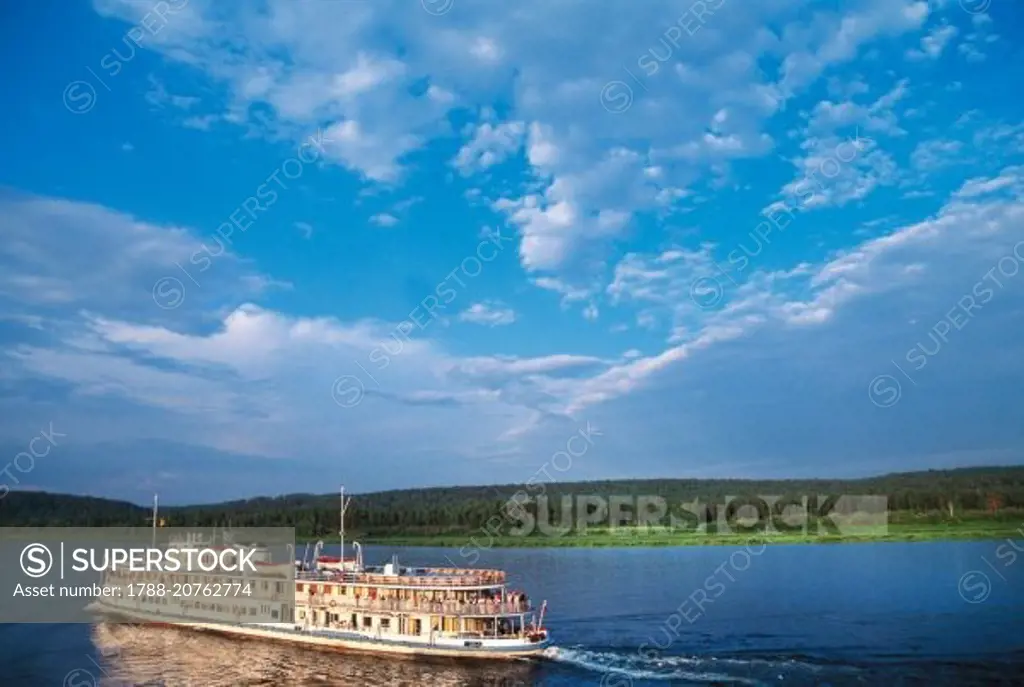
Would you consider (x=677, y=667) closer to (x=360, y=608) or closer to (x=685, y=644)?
(x=685, y=644)

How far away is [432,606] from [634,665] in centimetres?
1614

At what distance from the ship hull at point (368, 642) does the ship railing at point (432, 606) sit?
2.02 meters

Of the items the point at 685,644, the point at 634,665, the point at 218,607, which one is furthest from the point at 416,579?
the point at 218,607

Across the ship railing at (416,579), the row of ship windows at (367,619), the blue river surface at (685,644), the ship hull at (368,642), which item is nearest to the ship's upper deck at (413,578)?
the ship railing at (416,579)

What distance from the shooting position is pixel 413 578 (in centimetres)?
6544

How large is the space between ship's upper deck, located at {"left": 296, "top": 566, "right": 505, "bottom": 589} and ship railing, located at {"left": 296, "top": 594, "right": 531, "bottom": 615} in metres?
1.25

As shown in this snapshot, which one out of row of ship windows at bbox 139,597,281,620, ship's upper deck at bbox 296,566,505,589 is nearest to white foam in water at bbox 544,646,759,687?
ship's upper deck at bbox 296,566,505,589

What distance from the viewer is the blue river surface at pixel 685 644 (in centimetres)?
5525

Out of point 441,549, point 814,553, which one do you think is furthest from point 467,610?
point 441,549

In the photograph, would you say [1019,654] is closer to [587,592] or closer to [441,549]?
[587,592]

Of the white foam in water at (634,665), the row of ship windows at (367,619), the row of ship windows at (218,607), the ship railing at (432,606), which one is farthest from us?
the row of ship windows at (218,607)

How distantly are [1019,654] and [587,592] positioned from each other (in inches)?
1976

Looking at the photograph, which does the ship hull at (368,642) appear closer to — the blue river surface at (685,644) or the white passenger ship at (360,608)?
the white passenger ship at (360,608)

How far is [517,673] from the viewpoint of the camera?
186 feet
